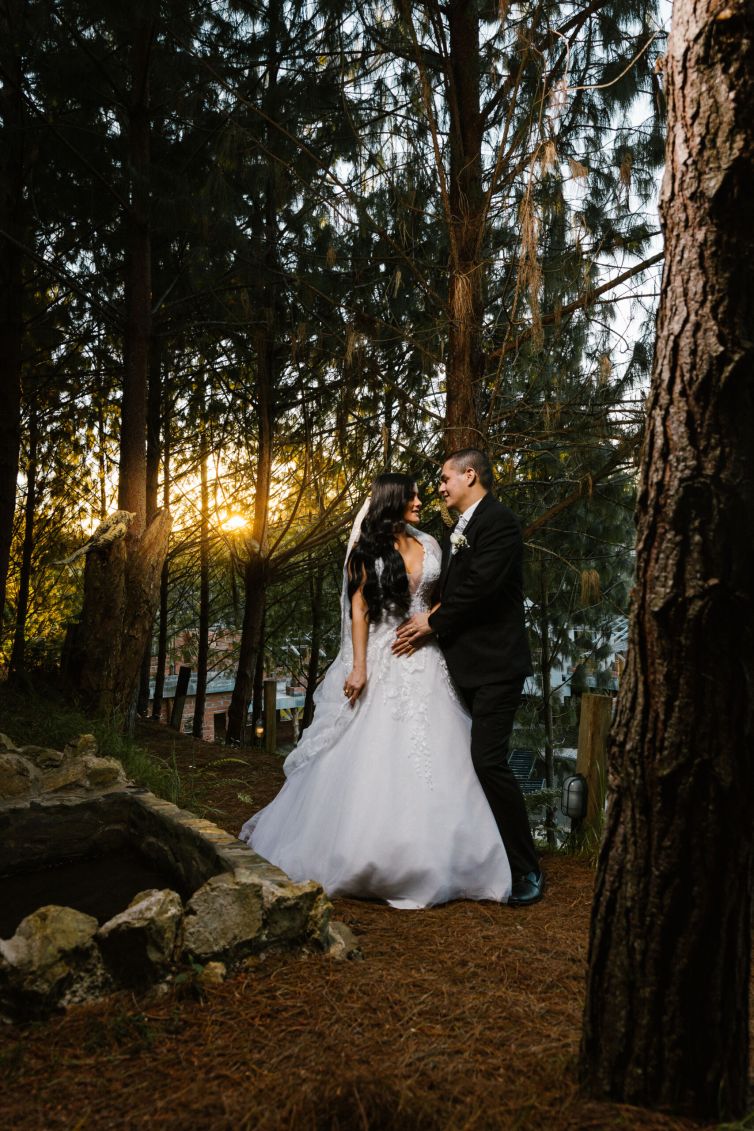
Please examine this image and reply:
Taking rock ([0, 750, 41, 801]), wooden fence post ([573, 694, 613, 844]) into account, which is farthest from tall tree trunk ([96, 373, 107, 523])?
wooden fence post ([573, 694, 613, 844])

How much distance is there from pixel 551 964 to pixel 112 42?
9069mm

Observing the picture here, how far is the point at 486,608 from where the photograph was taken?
400 cm

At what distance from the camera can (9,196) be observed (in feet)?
23.9

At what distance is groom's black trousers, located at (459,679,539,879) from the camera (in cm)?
377

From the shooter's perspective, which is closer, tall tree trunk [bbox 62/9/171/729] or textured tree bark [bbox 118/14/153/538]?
tall tree trunk [bbox 62/9/171/729]

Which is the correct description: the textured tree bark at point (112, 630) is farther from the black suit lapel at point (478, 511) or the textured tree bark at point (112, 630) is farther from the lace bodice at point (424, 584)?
the black suit lapel at point (478, 511)

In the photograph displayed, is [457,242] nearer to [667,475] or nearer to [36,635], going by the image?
[667,475]

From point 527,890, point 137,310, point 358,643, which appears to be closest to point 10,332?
point 137,310

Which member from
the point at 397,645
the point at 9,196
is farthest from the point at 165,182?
the point at 397,645

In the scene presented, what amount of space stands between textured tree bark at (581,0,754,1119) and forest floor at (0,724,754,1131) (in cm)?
23

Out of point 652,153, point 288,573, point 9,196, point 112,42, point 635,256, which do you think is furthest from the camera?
point 288,573

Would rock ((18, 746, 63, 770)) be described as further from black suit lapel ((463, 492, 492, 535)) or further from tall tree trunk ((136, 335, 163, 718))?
tall tree trunk ((136, 335, 163, 718))

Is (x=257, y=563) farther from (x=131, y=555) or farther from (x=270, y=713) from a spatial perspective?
(x=131, y=555)

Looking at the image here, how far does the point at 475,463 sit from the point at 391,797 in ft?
5.85
